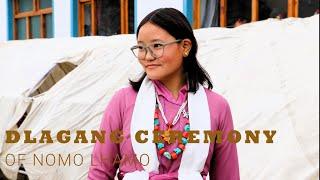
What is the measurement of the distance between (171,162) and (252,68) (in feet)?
5.69

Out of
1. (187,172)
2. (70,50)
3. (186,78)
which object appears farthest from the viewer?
(70,50)

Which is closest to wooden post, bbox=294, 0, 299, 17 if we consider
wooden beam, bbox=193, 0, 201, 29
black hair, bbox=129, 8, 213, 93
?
wooden beam, bbox=193, 0, 201, 29

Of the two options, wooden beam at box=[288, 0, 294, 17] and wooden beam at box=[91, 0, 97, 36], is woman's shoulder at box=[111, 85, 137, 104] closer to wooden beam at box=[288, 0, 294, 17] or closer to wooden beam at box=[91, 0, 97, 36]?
wooden beam at box=[288, 0, 294, 17]

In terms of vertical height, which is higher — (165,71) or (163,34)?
(163,34)

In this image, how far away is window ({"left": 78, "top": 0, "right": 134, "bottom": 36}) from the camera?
8254 millimetres

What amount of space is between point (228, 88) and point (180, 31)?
175 centimetres

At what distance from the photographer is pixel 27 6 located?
448 inches

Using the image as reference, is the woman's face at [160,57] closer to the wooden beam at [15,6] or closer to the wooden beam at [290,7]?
the wooden beam at [290,7]

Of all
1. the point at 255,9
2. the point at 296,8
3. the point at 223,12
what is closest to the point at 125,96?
the point at 296,8

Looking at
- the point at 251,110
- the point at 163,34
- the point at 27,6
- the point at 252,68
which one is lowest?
the point at 251,110

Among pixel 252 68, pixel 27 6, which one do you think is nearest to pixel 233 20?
pixel 252 68

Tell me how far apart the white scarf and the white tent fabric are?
0.33 metres

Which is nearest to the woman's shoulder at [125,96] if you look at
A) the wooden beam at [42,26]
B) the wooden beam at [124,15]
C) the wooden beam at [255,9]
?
the wooden beam at [255,9]

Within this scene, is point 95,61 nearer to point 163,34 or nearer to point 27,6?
point 163,34
